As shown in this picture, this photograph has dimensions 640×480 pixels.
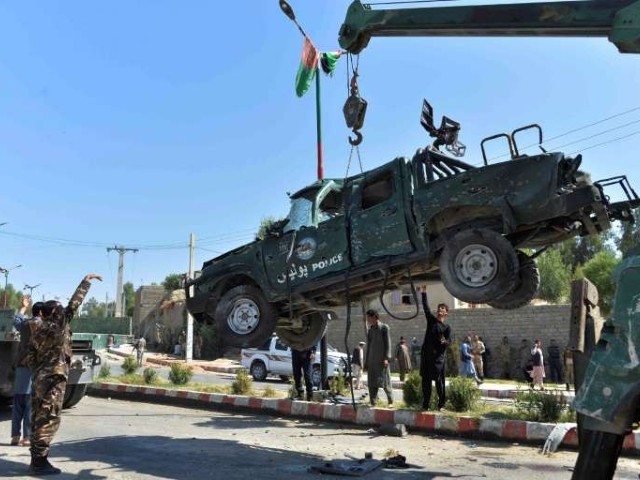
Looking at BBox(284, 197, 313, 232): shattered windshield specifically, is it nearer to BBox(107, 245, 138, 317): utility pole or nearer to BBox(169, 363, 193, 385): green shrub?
BBox(169, 363, 193, 385): green shrub

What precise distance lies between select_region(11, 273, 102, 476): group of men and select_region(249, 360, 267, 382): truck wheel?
51.3 ft


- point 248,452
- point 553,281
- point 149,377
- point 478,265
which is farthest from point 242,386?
point 553,281

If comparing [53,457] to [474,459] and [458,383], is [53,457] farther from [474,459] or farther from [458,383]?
[458,383]

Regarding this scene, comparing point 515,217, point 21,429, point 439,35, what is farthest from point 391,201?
point 21,429

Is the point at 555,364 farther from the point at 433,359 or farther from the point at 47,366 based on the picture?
the point at 47,366

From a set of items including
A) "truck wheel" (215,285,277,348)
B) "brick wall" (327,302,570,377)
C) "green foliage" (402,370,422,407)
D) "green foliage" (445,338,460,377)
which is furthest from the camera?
"brick wall" (327,302,570,377)

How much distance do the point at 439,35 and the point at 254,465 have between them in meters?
4.79

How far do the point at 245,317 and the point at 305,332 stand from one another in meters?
1.52

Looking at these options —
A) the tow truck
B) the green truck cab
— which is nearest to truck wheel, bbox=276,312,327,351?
the green truck cab

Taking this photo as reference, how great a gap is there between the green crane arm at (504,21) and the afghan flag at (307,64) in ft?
24.4

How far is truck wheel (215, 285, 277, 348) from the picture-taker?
7434 millimetres

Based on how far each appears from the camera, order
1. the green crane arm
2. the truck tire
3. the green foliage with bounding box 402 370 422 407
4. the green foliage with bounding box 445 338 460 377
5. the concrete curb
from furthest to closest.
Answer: the green foliage with bounding box 445 338 460 377 → the truck tire → the green foliage with bounding box 402 370 422 407 → the concrete curb → the green crane arm

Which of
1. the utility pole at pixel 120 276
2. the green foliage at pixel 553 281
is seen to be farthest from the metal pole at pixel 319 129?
the utility pole at pixel 120 276

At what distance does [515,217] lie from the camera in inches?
234
